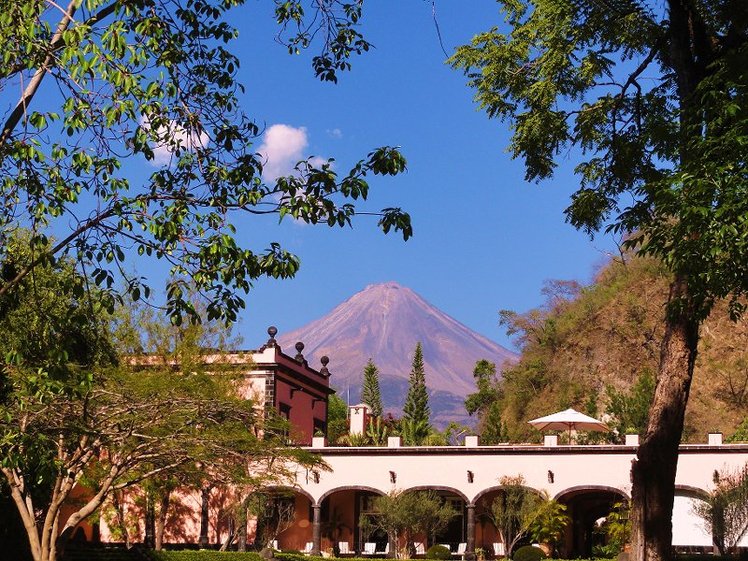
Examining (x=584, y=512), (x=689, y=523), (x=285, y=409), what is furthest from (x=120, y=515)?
(x=689, y=523)

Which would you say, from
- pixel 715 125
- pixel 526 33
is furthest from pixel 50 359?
pixel 526 33

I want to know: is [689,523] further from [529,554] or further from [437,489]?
[437,489]

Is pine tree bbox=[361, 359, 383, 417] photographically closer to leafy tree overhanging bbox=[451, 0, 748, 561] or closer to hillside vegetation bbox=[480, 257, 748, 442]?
hillside vegetation bbox=[480, 257, 748, 442]

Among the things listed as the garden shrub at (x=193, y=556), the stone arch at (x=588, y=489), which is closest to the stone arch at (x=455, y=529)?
the stone arch at (x=588, y=489)

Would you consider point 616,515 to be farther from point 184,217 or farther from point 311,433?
point 184,217

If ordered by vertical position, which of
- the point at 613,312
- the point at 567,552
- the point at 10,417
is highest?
the point at 613,312

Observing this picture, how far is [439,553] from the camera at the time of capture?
33.7 meters

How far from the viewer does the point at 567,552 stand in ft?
121

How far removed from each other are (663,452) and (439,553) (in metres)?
23.1

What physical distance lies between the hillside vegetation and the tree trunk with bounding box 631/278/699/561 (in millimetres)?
34498

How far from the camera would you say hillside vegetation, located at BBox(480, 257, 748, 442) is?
4750 centimetres

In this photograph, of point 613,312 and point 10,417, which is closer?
point 10,417

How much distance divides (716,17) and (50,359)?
9.78 metres

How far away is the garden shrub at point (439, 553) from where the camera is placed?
111 ft
